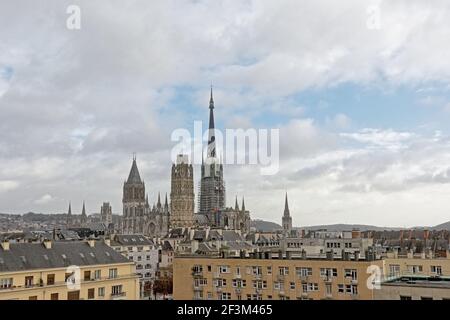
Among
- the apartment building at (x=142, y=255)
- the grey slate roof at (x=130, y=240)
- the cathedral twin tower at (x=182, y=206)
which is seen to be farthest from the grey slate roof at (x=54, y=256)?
the cathedral twin tower at (x=182, y=206)

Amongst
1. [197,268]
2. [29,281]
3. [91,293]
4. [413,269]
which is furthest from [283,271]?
[29,281]

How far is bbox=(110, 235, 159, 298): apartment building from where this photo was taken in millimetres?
61025

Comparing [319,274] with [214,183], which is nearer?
[319,274]

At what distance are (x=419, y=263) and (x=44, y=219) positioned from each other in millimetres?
184800

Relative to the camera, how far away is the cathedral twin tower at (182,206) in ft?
427

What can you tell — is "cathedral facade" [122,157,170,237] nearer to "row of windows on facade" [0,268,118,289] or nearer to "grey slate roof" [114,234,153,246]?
"grey slate roof" [114,234,153,246]

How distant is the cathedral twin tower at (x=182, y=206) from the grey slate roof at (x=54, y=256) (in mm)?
92863

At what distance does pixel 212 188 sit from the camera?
143 m

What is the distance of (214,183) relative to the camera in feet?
472

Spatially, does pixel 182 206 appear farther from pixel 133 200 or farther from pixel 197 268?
pixel 197 268

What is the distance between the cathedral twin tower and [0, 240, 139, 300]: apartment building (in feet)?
306
